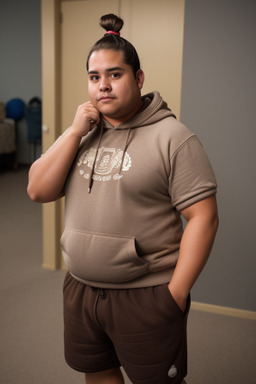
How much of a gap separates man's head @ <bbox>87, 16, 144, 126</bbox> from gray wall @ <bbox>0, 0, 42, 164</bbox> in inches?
258

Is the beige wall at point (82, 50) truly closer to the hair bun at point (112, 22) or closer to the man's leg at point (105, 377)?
the hair bun at point (112, 22)

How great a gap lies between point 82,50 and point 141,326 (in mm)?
2184

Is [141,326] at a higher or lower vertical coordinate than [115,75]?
lower

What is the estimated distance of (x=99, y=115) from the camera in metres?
1.18

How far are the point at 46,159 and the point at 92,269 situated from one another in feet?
1.04

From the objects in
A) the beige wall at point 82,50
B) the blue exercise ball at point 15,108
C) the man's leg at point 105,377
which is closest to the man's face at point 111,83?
the man's leg at point 105,377

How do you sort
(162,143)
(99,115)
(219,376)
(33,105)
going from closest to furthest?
(162,143) < (99,115) < (219,376) < (33,105)

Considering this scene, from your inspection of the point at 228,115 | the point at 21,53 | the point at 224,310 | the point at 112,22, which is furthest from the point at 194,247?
the point at 21,53

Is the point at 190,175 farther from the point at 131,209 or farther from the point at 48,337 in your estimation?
the point at 48,337

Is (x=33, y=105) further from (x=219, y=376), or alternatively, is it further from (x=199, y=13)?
(x=219, y=376)

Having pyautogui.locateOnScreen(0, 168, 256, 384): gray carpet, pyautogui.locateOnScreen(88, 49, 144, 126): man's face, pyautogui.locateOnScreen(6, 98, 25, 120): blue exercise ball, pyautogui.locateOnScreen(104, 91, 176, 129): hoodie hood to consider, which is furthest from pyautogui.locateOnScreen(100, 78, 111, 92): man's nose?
pyautogui.locateOnScreen(6, 98, 25, 120): blue exercise ball

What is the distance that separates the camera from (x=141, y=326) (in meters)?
1.12


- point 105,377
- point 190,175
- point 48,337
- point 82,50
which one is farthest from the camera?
point 82,50

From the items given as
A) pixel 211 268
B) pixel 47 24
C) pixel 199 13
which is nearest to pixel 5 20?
pixel 47 24
